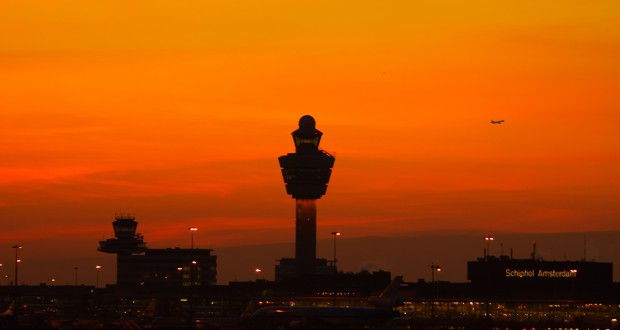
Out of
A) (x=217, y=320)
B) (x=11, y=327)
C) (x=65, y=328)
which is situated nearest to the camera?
(x=11, y=327)

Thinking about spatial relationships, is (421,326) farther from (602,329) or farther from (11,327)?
(11,327)

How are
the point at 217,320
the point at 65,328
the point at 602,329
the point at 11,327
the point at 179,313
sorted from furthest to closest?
the point at 179,313 → the point at 217,320 → the point at 602,329 → the point at 65,328 → the point at 11,327

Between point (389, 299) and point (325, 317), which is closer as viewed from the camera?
point (325, 317)

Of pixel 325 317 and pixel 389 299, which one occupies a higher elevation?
pixel 389 299

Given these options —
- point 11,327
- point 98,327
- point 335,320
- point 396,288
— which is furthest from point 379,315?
point 11,327

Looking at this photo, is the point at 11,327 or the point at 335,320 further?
the point at 335,320

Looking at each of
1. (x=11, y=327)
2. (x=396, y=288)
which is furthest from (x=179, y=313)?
(x=11, y=327)

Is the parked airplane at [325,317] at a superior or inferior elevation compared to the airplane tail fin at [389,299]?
inferior

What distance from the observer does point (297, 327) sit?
466ft

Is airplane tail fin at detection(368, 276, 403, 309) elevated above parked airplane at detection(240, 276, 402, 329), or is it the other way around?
airplane tail fin at detection(368, 276, 403, 309)

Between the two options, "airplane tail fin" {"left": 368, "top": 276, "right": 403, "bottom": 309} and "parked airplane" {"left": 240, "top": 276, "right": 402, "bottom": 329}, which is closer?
"parked airplane" {"left": 240, "top": 276, "right": 402, "bottom": 329}

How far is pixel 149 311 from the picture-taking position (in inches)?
6895

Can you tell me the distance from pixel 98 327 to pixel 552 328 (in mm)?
63054

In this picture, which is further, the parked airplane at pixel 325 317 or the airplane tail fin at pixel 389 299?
the airplane tail fin at pixel 389 299
